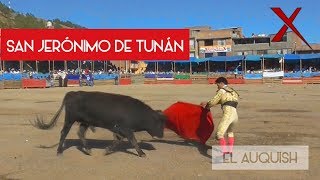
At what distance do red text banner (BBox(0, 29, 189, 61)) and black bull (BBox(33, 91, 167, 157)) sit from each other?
103ft

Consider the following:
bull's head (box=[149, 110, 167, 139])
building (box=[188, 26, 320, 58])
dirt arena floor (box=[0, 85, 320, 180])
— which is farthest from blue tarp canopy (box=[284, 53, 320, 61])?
bull's head (box=[149, 110, 167, 139])

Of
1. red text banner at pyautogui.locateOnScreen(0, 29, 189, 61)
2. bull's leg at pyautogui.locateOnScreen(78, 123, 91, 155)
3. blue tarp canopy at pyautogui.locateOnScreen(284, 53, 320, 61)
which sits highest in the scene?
red text banner at pyautogui.locateOnScreen(0, 29, 189, 61)

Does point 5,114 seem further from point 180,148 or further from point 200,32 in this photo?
point 200,32

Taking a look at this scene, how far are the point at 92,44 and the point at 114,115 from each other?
109 feet

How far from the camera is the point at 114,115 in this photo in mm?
9891

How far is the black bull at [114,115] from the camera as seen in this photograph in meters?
9.93

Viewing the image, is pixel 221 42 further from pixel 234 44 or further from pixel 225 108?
pixel 225 108

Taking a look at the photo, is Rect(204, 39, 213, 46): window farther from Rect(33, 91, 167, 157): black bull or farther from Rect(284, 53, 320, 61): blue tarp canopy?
Rect(33, 91, 167, 157): black bull

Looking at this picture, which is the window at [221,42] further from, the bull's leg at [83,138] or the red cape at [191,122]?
the bull's leg at [83,138]

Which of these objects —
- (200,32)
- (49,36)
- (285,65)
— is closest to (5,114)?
(49,36)

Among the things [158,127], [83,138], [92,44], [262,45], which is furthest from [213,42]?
[158,127]

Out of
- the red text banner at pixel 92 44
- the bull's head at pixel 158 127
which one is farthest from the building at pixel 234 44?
the bull's head at pixel 158 127

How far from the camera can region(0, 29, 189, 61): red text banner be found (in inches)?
1649

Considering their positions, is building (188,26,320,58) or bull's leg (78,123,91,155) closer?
bull's leg (78,123,91,155)
